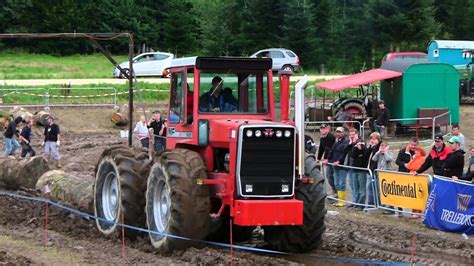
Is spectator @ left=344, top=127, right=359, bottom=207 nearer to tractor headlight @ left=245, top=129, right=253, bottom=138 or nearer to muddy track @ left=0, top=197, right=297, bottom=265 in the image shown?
muddy track @ left=0, top=197, right=297, bottom=265

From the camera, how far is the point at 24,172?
64.2 ft

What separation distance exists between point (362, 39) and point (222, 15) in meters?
9.46

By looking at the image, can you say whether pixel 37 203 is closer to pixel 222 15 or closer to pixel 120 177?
pixel 120 177

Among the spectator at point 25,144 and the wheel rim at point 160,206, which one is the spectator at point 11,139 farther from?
the wheel rim at point 160,206

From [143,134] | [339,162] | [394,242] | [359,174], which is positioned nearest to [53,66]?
[143,134]

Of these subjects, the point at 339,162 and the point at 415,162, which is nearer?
the point at 415,162

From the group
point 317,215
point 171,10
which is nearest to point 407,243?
point 317,215

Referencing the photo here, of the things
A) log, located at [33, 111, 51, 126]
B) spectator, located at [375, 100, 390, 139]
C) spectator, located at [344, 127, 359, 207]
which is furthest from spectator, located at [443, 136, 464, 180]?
log, located at [33, 111, 51, 126]

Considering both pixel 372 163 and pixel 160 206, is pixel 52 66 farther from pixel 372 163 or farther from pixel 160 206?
pixel 160 206

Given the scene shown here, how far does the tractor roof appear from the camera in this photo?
39.8 ft

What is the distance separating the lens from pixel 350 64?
52344mm

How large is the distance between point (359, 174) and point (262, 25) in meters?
36.4

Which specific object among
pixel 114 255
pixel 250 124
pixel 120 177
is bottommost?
pixel 114 255

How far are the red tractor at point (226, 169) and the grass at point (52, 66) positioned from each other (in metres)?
33.4
